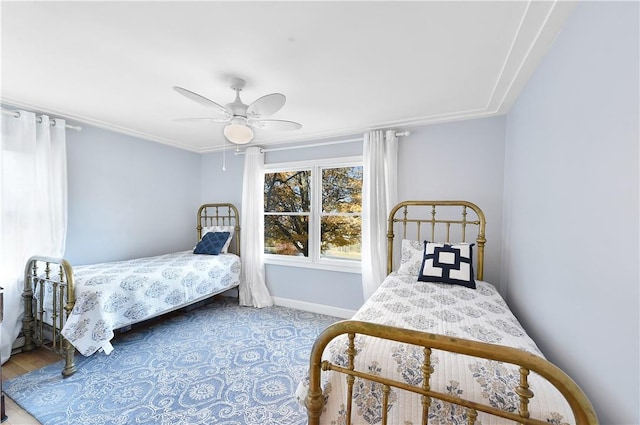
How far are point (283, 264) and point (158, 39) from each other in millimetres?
2866

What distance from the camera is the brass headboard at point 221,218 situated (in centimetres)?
397

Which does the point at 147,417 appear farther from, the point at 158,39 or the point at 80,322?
the point at 158,39

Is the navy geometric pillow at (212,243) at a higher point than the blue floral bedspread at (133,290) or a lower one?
higher

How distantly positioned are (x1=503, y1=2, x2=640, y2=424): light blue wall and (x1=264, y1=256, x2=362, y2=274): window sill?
1832 millimetres

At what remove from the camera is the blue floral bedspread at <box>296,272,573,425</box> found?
922 millimetres

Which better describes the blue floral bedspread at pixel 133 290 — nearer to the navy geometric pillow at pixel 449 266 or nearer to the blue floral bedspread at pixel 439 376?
the blue floral bedspread at pixel 439 376

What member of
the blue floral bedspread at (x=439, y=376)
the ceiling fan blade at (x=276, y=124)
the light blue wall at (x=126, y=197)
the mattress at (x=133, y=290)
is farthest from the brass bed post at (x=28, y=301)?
the blue floral bedspread at (x=439, y=376)

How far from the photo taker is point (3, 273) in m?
2.34

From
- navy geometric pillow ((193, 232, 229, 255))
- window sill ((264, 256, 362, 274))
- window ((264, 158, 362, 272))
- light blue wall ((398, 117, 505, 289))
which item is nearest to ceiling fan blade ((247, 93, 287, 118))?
window ((264, 158, 362, 272))

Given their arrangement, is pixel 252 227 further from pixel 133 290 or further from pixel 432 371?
pixel 432 371

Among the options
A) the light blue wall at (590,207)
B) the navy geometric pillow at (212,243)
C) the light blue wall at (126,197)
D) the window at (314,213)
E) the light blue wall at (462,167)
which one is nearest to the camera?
the light blue wall at (590,207)

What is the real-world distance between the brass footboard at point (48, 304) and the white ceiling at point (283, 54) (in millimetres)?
1516

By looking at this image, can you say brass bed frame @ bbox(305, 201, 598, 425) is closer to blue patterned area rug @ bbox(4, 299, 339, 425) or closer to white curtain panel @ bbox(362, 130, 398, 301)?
blue patterned area rug @ bbox(4, 299, 339, 425)

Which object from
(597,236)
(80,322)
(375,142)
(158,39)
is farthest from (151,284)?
(597,236)
